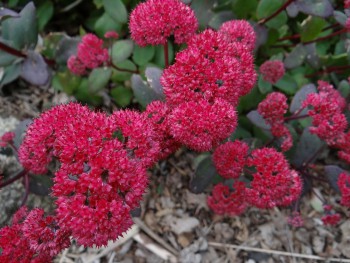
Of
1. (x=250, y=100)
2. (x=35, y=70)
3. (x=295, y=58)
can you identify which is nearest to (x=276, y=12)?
(x=295, y=58)

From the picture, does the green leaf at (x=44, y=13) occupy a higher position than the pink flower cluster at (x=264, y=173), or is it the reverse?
the green leaf at (x=44, y=13)

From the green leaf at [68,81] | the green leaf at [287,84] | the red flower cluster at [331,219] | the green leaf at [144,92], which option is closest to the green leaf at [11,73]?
the green leaf at [68,81]

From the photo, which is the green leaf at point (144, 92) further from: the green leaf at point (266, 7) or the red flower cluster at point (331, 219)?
the red flower cluster at point (331, 219)

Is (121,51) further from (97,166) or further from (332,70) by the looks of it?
(332,70)

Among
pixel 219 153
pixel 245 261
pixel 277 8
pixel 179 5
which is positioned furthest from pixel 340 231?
pixel 179 5

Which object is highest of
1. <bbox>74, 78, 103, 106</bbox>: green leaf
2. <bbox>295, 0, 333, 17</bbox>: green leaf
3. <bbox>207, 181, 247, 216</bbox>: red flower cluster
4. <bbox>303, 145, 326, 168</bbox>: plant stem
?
<bbox>295, 0, 333, 17</bbox>: green leaf

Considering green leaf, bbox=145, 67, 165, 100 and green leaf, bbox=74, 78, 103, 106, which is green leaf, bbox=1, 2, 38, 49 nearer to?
green leaf, bbox=74, 78, 103, 106

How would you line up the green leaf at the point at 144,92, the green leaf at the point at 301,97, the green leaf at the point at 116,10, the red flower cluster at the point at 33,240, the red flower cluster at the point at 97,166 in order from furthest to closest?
the green leaf at the point at 116,10 → the green leaf at the point at 301,97 → the green leaf at the point at 144,92 → the red flower cluster at the point at 33,240 → the red flower cluster at the point at 97,166

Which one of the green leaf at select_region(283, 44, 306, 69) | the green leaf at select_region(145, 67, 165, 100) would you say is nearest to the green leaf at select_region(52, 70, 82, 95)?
the green leaf at select_region(145, 67, 165, 100)
